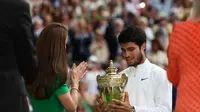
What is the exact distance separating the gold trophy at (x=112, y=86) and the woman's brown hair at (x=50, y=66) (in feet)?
1.29

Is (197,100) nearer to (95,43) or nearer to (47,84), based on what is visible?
(47,84)

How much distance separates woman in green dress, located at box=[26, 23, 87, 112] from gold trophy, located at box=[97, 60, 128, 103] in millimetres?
392

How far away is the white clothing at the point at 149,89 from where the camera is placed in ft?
22.6

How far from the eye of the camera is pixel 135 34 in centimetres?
725

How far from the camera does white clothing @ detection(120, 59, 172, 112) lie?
688cm

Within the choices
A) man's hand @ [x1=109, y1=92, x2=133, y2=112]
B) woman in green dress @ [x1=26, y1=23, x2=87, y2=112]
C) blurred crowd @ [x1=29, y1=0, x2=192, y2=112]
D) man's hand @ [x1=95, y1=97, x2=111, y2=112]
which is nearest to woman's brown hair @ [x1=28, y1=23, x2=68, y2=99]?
woman in green dress @ [x1=26, y1=23, x2=87, y2=112]

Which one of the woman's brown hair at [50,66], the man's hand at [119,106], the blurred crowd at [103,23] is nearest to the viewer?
the man's hand at [119,106]

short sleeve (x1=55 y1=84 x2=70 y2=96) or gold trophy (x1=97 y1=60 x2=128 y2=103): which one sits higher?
gold trophy (x1=97 y1=60 x2=128 y2=103)

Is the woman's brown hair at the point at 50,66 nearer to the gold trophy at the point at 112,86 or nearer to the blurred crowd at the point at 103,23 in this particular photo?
the gold trophy at the point at 112,86

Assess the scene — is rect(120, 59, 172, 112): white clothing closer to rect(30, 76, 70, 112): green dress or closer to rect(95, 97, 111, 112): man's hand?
rect(95, 97, 111, 112): man's hand

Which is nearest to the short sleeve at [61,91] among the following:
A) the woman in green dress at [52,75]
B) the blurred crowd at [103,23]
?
the woman in green dress at [52,75]

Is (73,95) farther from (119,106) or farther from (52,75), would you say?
A: (119,106)

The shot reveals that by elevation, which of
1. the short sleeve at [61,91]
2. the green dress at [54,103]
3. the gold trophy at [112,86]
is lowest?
the green dress at [54,103]

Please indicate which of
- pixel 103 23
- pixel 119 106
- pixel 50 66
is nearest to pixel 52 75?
pixel 50 66
